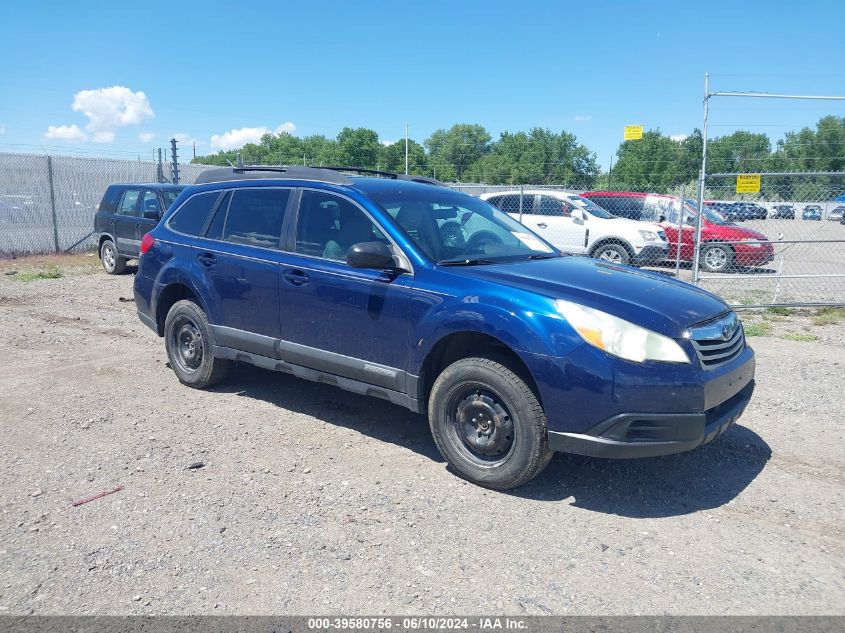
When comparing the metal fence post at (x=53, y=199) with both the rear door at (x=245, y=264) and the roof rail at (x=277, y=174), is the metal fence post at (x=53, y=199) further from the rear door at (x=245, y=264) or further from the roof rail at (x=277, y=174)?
the rear door at (x=245, y=264)

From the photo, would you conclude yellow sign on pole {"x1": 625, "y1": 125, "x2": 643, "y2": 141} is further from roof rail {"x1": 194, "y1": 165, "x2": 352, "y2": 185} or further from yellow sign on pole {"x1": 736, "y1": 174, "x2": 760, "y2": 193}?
roof rail {"x1": 194, "y1": 165, "x2": 352, "y2": 185}

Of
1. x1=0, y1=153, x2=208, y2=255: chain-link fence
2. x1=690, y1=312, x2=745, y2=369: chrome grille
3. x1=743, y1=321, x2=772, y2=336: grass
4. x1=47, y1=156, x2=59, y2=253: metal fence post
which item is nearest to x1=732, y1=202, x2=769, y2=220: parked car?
x1=743, y1=321, x2=772, y2=336: grass

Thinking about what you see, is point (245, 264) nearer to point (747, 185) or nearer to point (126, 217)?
point (747, 185)

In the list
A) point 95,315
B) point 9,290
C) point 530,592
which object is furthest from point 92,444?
point 9,290

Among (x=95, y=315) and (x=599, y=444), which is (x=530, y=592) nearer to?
(x=599, y=444)

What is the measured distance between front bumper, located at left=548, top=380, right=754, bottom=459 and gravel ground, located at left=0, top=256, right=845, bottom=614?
43cm

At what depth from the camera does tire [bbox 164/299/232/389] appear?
5.77 meters

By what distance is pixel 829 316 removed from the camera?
31.1 ft

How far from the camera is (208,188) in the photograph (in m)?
5.98

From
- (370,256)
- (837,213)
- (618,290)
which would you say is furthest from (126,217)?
(837,213)

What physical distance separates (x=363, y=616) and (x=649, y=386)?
1852 millimetres

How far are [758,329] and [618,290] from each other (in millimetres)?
5536

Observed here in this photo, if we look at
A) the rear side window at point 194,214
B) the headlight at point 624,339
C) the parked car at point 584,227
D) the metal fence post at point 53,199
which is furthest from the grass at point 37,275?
the headlight at point 624,339

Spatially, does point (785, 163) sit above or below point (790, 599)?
above
